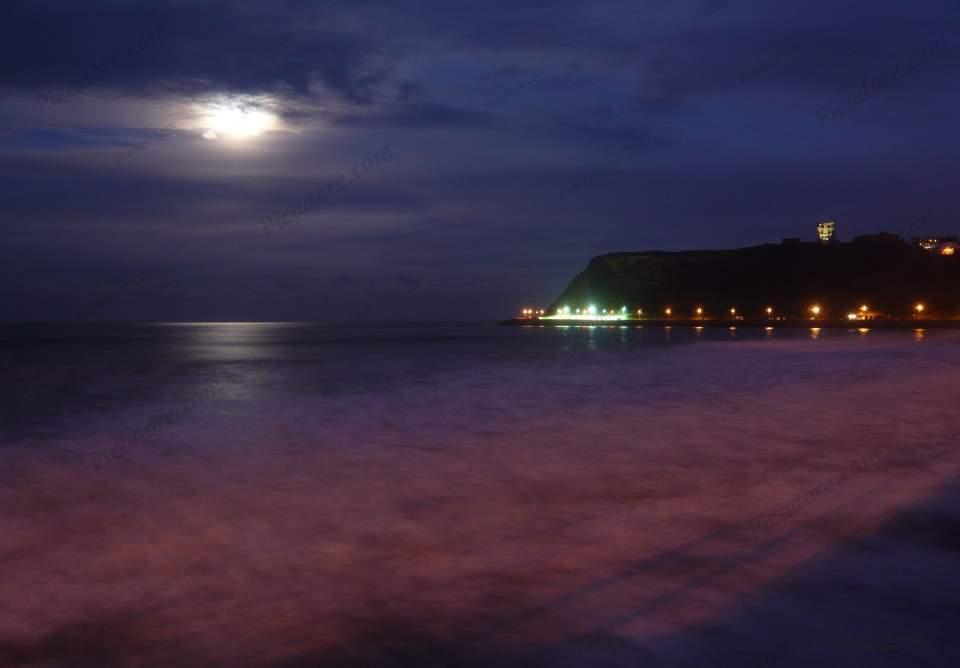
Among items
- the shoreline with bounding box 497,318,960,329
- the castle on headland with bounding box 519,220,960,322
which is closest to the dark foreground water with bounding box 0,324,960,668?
the shoreline with bounding box 497,318,960,329

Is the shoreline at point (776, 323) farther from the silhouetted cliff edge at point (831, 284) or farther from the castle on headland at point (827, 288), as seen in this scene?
the silhouetted cliff edge at point (831, 284)

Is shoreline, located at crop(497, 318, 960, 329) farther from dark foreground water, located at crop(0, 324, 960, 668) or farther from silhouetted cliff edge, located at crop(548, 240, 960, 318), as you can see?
dark foreground water, located at crop(0, 324, 960, 668)

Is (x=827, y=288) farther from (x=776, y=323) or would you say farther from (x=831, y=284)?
(x=776, y=323)

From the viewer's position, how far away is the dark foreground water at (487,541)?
15.4 ft

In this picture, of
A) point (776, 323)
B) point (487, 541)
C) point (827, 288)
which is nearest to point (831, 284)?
point (827, 288)

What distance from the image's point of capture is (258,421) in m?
17.4

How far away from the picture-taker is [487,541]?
709cm

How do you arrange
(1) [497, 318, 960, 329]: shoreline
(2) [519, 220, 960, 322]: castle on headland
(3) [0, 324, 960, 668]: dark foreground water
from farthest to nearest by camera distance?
(2) [519, 220, 960, 322]: castle on headland
(1) [497, 318, 960, 329]: shoreline
(3) [0, 324, 960, 668]: dark foreground water

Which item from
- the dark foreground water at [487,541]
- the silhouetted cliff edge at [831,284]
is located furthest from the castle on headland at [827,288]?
the dark foreground water at [487,541]

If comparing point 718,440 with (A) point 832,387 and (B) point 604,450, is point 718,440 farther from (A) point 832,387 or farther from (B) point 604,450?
(A) point 832,387

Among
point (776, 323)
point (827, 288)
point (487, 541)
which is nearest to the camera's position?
point (487, 541)

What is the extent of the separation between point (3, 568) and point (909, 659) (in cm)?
631

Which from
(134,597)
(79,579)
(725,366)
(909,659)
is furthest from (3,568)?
(725,366)

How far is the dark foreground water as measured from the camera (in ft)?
15.4
